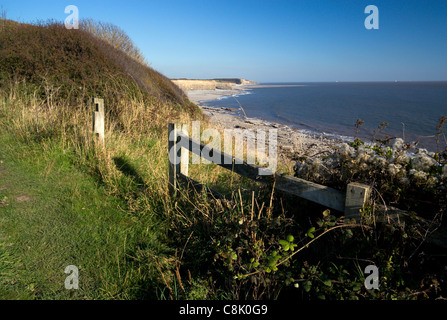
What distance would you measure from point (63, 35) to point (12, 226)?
30.7 ft

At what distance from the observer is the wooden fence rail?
8.11 feet

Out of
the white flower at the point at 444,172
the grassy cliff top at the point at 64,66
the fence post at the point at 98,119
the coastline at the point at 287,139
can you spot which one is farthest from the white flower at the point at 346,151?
the grassy cliff top at the point at 64,66

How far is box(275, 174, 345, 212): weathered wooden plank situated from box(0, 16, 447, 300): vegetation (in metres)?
0.14

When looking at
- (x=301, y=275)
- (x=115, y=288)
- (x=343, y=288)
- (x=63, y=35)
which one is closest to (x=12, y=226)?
(x=115, y=288)

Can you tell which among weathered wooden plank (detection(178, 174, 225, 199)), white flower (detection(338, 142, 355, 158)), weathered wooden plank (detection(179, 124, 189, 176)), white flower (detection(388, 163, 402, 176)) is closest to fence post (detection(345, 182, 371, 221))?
white flower (detection(388, 163, 402, 176))

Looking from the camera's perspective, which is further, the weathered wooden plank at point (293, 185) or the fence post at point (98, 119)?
the fence post at point (98, 119)

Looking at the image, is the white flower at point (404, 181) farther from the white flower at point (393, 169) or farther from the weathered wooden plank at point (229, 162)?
the weathered wooden plank at point (229, 162)

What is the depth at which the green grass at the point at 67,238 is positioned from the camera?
111 inches

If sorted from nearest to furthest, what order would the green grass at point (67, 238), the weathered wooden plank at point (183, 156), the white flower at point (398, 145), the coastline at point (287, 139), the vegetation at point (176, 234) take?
the vegetation at point (176, 234) → the green grass at point (67, 238) → the white flower at point (398, 145) → the coastline at point (287, 139) → the weathered wooden plank at point (183, 156)

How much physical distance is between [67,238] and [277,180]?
2538mm

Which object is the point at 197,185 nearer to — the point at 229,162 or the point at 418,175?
the point at 229,162

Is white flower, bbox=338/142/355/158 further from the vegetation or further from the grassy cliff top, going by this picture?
the grassy cliff top

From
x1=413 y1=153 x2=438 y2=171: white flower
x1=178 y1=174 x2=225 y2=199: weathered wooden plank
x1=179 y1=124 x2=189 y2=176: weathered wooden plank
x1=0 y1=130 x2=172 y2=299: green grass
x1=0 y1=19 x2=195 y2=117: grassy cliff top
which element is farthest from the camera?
x1=0 y1=19 x2=195 y2=117: grassy cliff top
